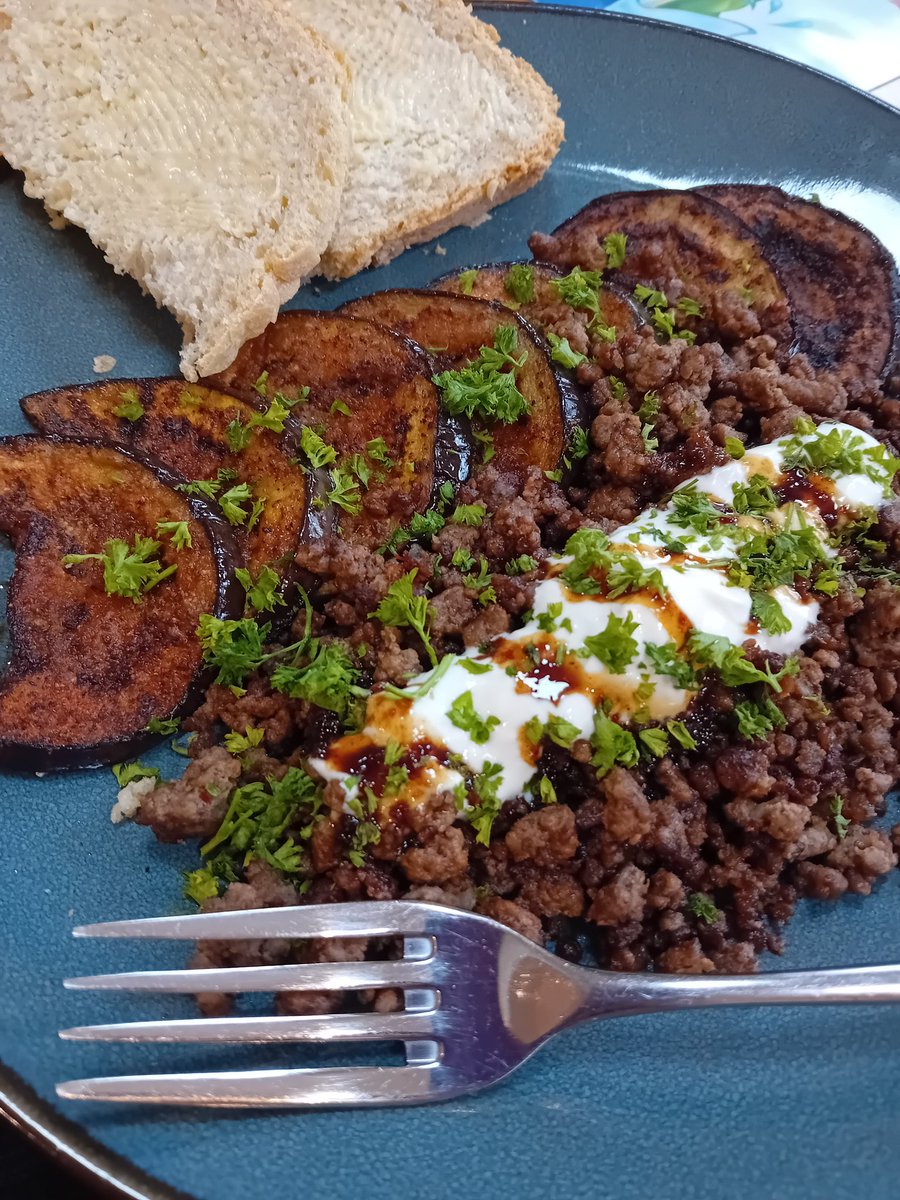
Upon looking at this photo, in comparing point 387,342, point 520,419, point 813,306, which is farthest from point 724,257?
point 387,342

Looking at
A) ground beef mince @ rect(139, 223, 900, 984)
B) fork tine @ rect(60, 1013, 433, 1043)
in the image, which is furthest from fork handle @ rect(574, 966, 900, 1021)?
fork tine @ rect(60, 1013, 433, 1043)

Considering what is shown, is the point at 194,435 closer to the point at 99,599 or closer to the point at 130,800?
the point at 99,599

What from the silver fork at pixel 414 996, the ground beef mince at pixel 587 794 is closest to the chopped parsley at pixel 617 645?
the ground beef mince at pixel 587 794

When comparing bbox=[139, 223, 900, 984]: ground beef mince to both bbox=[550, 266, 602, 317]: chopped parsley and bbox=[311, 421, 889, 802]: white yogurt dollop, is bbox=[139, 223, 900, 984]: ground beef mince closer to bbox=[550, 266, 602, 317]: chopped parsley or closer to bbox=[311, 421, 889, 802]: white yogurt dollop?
bbox=[311, 421, 889, 802]: white yogurt dollop

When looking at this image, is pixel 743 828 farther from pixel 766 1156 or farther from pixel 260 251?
pixel 260 251

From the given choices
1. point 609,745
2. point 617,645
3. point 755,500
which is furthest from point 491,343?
point 609,745

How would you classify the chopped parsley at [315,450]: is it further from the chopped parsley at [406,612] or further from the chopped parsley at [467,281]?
the chopped parsley at [467,281]
